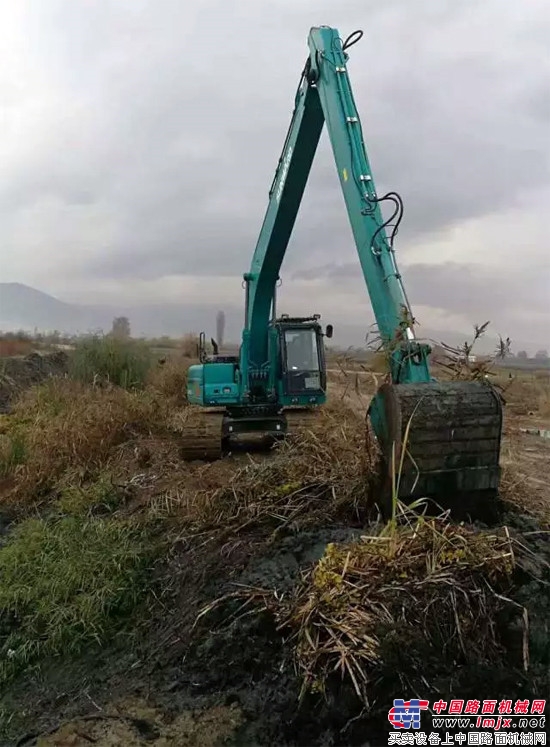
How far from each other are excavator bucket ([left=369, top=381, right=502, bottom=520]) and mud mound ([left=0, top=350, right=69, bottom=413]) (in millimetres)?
14382

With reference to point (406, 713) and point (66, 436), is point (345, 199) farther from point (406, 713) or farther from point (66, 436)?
point (66, 436)

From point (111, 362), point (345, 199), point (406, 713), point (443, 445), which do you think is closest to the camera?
point (406, 713)

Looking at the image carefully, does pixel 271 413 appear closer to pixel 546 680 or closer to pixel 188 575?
pixel 188 575

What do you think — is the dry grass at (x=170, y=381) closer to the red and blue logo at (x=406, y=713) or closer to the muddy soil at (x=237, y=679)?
the muddy soil at (x=237, y=679)

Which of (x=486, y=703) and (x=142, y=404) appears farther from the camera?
(x=142, y=404)

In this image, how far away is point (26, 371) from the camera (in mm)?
20547

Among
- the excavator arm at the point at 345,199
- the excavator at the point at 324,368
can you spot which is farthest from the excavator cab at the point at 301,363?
the excavator arm at the point at 345,199

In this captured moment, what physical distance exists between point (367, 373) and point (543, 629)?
190cm

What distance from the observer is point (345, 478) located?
13.6ft

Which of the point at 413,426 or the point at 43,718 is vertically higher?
the point at 413,426

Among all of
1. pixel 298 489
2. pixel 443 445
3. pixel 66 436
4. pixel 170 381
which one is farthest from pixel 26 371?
pixel 443 445

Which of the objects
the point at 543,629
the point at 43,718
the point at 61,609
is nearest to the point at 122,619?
the point at 61,609

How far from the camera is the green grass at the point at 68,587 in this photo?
3.89 m

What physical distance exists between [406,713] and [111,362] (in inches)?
617
